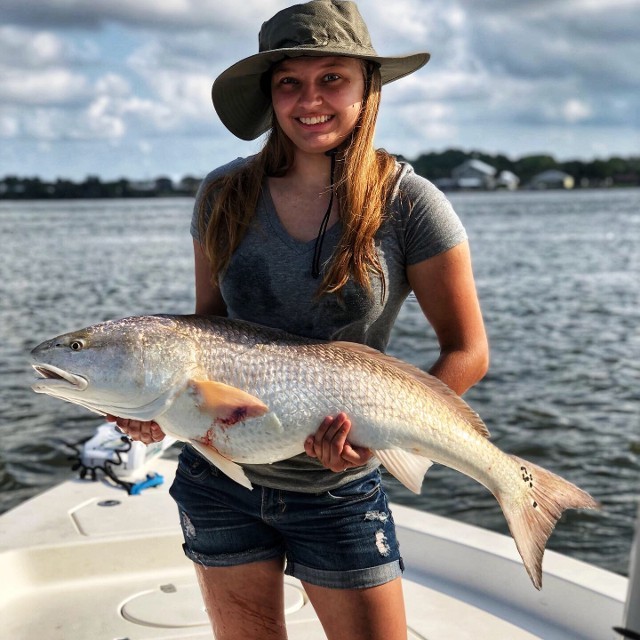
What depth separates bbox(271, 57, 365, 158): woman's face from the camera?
2.96 metres

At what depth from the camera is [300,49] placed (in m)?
2.87

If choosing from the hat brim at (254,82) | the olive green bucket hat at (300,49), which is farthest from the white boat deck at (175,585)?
the olive green bucket hat at (300,49)

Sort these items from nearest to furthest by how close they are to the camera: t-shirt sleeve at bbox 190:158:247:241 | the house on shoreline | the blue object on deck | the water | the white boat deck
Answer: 1. t-shirt sleeve at bbox 190:158:247:241
2. the white boat deck
3. the blue object on deck
4. the water
5. the house on shoreline

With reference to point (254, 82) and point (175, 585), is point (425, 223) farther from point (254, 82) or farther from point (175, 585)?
point (175, 585)

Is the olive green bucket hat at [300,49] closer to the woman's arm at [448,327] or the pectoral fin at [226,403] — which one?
the woman's arm at [448,327]

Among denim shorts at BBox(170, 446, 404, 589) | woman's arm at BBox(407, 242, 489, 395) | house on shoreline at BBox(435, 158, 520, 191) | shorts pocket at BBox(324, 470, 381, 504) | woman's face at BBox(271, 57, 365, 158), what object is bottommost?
house on shoreline at BBox(435, 158, 520, 191)

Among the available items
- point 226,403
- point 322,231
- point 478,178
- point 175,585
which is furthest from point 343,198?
point 478,178

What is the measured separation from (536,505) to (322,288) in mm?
966

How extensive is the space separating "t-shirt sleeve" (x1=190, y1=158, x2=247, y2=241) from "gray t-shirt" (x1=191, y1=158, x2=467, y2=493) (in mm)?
207

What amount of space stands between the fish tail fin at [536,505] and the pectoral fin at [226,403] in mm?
845

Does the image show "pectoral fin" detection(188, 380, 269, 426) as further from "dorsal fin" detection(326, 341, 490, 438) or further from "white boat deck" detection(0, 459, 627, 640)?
"white boat deck" detection(0, 459, 627, 640)

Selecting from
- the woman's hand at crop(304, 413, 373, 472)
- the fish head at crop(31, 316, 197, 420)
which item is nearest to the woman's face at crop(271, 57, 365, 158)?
the fish head at crop(31, 316, 197, 420)

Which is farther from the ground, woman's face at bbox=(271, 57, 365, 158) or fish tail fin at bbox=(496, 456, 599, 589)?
woman's face at bbox=(271, 57, 365, 158)

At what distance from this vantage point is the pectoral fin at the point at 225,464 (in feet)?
9.23
